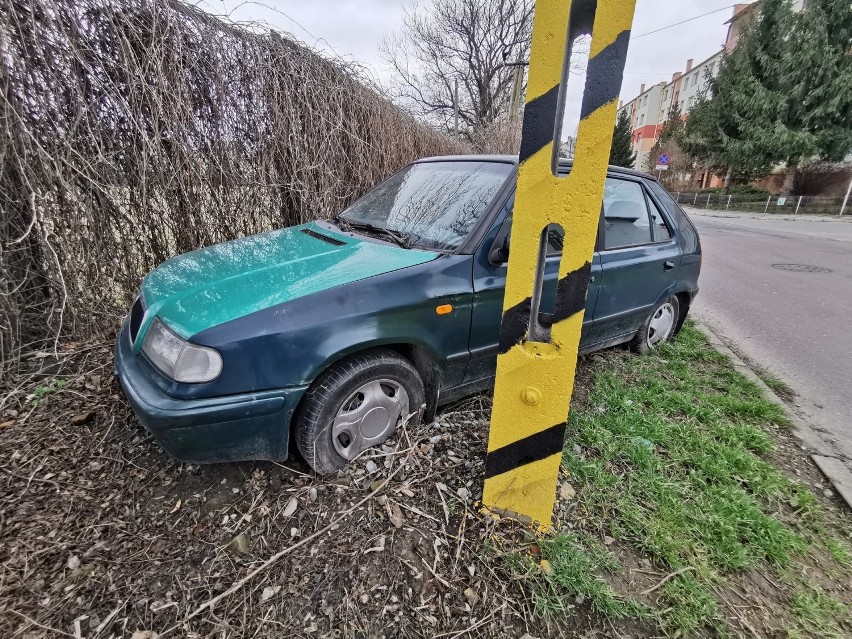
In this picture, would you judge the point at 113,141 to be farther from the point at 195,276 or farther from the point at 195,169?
the point at 195,276

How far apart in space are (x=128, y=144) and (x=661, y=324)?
460cm

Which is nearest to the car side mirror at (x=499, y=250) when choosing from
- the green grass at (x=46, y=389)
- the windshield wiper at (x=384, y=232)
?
the windshield wiper at (x=384, y=232)

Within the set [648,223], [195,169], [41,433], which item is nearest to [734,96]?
[648,223]

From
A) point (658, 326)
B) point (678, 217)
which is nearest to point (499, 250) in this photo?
point (658, 326)

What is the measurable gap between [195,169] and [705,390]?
4403 mm

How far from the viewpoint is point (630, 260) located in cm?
306

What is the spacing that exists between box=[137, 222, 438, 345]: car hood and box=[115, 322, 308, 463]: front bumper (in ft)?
0.95

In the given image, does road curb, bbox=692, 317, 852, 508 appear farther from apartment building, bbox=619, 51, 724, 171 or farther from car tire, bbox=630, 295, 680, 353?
apartment building, bbox=619, 51, 724, 171

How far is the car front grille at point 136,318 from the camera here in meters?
2.09

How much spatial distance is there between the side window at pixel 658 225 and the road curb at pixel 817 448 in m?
1.30

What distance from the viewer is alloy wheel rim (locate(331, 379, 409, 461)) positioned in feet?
6.72

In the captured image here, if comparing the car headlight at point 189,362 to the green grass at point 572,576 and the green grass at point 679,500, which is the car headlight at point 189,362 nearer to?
the green grass at point 572,576

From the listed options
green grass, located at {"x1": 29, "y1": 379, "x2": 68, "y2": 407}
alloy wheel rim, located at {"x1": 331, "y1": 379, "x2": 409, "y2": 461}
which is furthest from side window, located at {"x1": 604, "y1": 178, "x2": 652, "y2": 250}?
green grass, located at {"x1": 29, "y1": 379, "x2": 68, "y2": 407}

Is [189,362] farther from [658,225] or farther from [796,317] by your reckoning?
[796,317]
